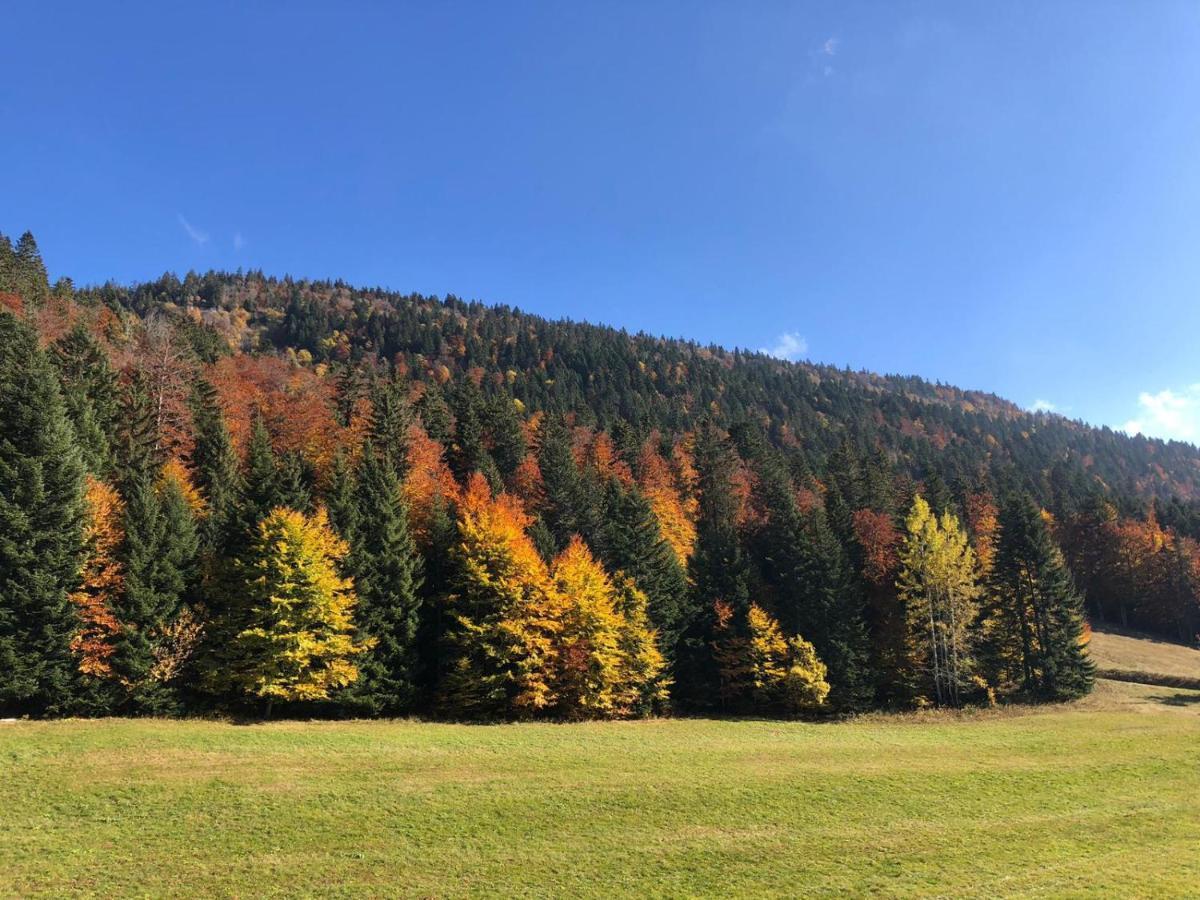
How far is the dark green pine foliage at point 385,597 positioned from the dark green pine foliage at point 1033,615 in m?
50.8

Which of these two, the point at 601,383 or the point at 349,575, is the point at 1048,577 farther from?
the point at 601,383

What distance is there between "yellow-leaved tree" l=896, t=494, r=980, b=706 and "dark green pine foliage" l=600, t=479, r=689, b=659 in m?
19.7

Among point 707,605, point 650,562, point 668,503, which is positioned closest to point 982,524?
point 668,503

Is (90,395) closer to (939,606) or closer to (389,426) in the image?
(389,426)

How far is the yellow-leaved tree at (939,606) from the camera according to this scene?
52594 millimetres

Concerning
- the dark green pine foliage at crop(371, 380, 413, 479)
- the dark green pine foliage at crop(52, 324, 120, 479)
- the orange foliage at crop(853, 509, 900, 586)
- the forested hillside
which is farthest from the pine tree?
the orange foliage at crop(853, 509, 900, 586)

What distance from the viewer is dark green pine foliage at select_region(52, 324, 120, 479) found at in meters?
39.3

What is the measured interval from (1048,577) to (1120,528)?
62.6 meters

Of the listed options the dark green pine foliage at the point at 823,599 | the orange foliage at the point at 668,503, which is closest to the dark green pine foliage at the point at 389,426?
the orange foliage at the point at 668,503

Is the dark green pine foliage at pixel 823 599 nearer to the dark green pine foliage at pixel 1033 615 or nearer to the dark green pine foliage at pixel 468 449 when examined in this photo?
the dark green pine foliage at pixel 1033 615

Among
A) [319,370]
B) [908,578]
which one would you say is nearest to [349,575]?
[908,578]

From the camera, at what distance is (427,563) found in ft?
153

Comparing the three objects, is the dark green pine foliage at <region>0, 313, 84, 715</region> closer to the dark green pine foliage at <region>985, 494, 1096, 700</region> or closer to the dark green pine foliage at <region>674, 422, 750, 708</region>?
the dark green pine foliage at <region>674, 422, 750, 708</region>

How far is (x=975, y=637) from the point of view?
5600 centimetres
